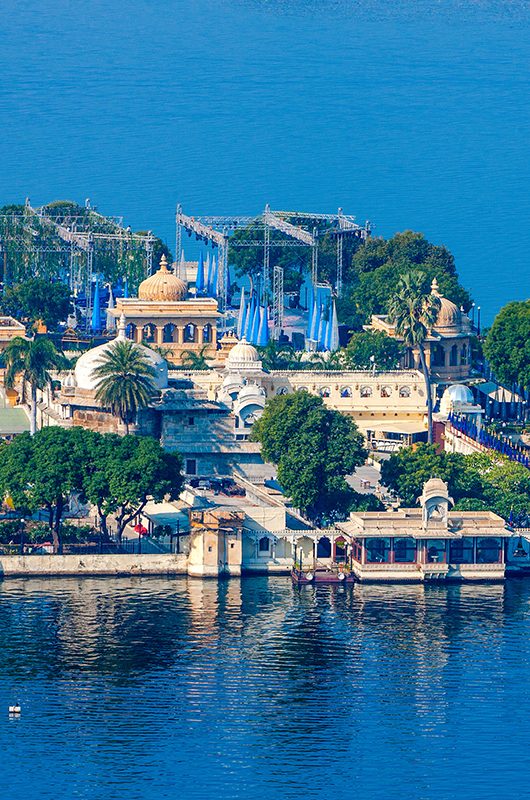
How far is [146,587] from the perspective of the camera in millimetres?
153375

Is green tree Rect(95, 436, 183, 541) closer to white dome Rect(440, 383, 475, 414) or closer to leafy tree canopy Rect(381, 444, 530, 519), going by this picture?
leafy tree canopy Rect(381, 444, 530, 519)

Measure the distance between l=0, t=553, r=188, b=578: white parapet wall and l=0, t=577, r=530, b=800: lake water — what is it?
1.44 m

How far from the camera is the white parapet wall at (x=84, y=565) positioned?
509 ft

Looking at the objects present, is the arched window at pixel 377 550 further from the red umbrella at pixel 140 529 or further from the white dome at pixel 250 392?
the white dome at pixel 250 392

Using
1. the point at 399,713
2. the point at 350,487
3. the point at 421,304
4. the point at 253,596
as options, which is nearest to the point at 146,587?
the point at 253,596

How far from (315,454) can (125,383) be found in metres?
14.2

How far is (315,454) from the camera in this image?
163m

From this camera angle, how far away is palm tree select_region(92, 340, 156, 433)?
16912 centimetres

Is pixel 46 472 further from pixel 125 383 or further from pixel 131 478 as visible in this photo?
pixel 125 383

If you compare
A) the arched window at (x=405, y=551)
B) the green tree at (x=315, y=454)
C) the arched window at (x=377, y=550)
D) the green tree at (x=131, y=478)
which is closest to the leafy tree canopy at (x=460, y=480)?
the green tree at (x=315, y=454)

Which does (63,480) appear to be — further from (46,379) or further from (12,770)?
(12,770)

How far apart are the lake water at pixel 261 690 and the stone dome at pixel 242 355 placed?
126 ft

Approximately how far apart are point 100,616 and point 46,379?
32.3m

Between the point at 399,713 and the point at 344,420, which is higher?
the point at 344,420
